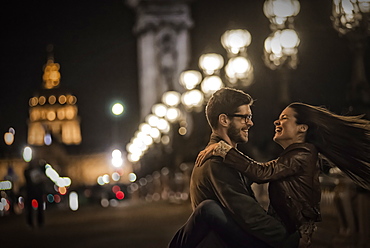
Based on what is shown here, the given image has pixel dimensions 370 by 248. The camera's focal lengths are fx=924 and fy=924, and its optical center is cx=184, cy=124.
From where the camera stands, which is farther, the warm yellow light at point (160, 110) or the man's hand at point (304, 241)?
the warm yellow light at point (160, 110)

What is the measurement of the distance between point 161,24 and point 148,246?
59.5m

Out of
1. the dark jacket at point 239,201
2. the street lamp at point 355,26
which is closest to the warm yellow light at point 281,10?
the street lamp at point 355,26

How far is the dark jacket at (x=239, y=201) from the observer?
6.42m

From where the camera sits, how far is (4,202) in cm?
4353

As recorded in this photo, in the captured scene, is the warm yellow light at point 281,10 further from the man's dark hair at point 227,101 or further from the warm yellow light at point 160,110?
the warm yellow light at point 160,110

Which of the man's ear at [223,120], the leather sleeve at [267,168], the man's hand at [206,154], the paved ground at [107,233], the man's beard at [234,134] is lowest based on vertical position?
the paved ground at [107,233]

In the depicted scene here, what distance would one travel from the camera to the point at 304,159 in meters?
6.60

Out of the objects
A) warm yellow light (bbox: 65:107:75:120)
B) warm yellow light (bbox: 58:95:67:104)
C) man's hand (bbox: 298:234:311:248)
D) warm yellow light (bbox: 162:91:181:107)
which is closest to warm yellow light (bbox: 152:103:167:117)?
warm yellow light (bbox: 162:91:181:107)

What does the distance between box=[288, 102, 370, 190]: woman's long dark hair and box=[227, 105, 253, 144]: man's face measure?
36 centimetres

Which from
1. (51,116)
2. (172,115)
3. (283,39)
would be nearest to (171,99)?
(172,115)

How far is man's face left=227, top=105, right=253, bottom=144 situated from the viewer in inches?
268

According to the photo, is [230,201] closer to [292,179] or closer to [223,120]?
[292,179]

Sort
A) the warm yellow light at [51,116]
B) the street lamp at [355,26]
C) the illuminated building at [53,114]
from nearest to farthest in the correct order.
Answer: the street lamp at [355,26], the illuminated building at [53,114], the warm yellow light at [51,116]

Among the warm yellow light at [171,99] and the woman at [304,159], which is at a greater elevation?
the woman at [304,159]
